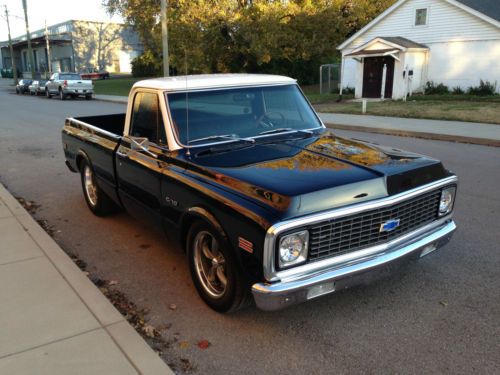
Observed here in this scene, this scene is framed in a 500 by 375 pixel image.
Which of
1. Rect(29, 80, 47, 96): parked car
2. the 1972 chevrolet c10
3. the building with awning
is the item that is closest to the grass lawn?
the 1972 chevrolet c10

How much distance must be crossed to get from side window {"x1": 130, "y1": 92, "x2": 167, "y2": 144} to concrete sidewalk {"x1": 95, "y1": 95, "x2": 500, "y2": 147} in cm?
976

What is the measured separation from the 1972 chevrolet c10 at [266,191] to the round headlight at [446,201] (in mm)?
18

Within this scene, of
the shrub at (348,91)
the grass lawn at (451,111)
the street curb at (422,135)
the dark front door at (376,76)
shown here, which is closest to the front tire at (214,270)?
the street curb at (422,135)

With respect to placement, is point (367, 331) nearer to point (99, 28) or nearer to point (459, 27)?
point (459, 27)

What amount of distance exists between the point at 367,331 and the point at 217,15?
96.8 ft

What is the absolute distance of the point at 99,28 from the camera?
72.5m

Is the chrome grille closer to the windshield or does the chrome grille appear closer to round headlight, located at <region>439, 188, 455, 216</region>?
round headlight, located at <region>439, 188, 455, 216</region>

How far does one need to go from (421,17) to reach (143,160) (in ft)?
85.6

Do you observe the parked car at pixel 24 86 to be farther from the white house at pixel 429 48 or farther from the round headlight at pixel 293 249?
the round headlight at pixel 293 249

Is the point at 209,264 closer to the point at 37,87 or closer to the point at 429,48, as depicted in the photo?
the point at 429,48

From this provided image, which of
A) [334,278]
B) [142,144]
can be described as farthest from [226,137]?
[334,278]

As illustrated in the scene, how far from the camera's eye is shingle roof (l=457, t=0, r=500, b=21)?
78.3ft

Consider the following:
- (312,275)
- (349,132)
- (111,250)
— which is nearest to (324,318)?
(312,275)

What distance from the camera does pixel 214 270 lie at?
3709 mm
